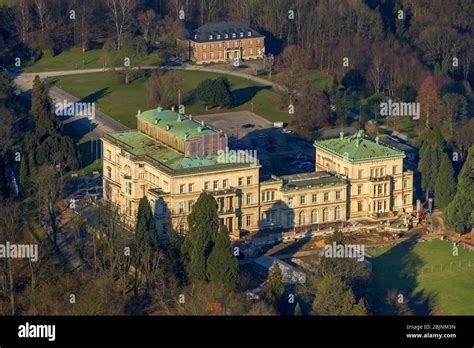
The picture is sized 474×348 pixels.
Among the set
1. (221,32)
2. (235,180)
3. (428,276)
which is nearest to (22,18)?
(221,32)

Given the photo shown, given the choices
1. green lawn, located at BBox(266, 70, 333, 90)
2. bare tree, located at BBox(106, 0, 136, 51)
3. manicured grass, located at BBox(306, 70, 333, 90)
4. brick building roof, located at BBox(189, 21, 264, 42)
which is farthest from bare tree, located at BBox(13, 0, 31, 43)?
manicured grass, located at BBox(306, 70, 333, 90)

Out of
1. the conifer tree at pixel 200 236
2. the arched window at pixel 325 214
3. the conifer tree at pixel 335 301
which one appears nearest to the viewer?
the conifer tree at pixel 335 301

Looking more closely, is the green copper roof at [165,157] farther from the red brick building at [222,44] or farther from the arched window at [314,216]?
the red brick building at [222,44]

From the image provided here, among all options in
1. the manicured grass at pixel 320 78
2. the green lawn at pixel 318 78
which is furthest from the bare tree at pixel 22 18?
the manicured grass at pixel 320 78

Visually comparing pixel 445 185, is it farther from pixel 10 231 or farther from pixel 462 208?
pixel 10 231

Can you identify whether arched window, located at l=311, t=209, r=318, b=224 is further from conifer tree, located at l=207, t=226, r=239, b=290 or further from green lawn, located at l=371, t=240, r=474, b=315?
conifer tree, located at l=207, t=226, r=239, b=290

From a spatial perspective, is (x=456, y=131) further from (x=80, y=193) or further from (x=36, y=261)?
(x=36, y=261)

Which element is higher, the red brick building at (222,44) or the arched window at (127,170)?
the red brick building at (222,44)
